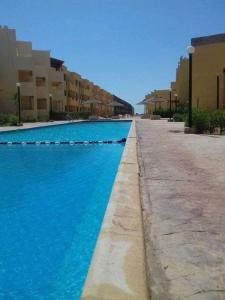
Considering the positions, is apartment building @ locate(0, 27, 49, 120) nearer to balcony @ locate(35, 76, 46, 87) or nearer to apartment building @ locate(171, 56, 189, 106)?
balcony @ locate(35, 76, 46, 87)

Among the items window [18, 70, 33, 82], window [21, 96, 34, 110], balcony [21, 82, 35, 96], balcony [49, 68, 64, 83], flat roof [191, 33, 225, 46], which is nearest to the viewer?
flat roof [191, 33, 225, 46]

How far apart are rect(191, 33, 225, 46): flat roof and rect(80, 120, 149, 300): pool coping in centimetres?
3137

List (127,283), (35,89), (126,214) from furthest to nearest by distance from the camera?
(35,89) < (126,214) < (127,283)

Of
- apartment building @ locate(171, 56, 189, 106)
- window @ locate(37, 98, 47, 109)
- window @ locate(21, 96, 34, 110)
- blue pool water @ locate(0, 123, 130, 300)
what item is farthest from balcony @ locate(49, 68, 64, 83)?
blue pool water @ locate(0, 123, 130, 300)

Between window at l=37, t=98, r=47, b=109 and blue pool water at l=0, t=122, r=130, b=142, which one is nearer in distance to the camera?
blue pool water at l=0, t=122, r=130, b=142

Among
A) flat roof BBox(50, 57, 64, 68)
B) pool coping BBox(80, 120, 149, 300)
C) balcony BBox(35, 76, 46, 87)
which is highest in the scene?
flat roof BBox(50, 57, 64, 68)

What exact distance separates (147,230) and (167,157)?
4982 millimetres

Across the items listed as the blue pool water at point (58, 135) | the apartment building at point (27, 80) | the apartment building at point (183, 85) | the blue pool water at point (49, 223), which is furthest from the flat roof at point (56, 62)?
the blue pool water at point (49, 223)

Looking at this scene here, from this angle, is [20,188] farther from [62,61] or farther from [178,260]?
[62,61]

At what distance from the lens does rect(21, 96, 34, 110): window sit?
131ft

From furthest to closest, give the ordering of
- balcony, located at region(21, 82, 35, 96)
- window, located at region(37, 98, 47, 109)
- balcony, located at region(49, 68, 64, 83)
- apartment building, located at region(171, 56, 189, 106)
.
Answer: balcony, located at region(49, 68, 64, 83)
apartment building, located at region(171, 56, 189, 106)
window, located at region(37, 98, 47, 109)
balcony, located at region(21, 82, 35, 96)

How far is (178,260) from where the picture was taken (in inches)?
101

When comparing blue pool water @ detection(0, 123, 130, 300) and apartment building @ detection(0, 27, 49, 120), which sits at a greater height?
apartment building @ detection(0, 27, 49, 120)

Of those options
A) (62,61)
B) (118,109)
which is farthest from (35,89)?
(118,109)
